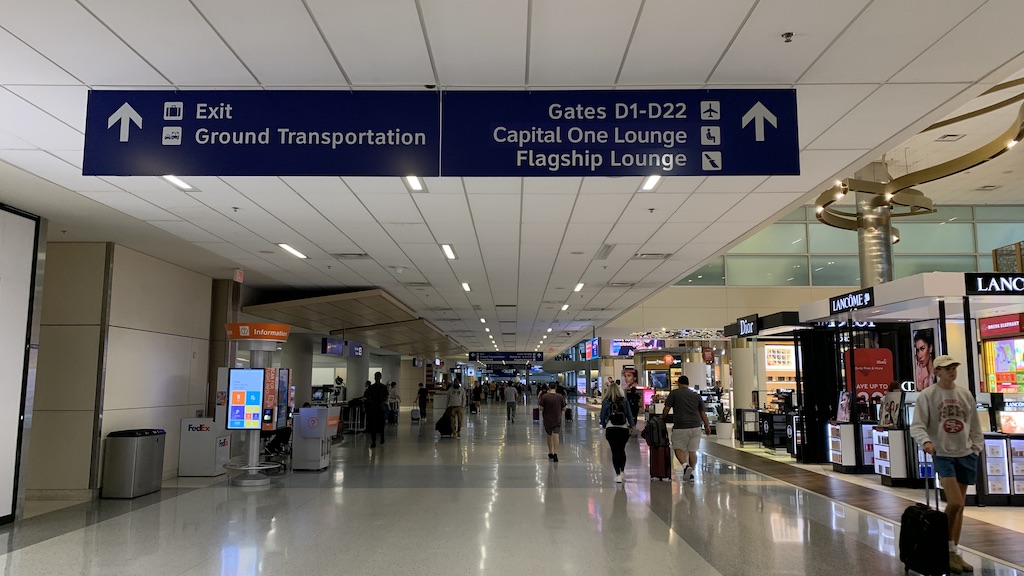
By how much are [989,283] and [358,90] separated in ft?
25.6

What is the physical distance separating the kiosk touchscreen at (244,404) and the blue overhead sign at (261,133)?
6.96 meters

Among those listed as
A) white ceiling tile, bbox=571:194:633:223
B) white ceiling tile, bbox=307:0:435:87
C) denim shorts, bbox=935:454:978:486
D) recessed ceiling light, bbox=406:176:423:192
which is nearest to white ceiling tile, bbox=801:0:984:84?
white ceiling tile, bbox=307:0:435:87

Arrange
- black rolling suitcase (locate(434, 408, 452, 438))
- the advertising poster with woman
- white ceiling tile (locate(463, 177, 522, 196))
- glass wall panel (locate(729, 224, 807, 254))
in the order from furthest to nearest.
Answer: glass wall panel (locate(729, 224, 807, 254)), black rolling suitcase (locate(434, 408, 452, 438)), the advertising poster with woman, white ceiling tile (locate(463, 177, 522, 196))

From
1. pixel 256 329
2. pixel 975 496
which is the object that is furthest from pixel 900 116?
pixel 256 329

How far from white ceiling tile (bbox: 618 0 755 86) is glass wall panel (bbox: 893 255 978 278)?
21.4 meters

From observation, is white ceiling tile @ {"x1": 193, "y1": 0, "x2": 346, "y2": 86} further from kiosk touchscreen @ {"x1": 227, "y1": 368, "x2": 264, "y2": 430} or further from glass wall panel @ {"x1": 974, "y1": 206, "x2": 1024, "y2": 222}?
glass wall panel @ {"x1": 974, "y1": 206, "x2": 1024, "y2": 222}

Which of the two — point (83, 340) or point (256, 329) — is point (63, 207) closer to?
point (83, 340)

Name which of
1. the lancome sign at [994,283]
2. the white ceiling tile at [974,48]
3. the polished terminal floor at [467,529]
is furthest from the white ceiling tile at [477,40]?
the lancome sign at [994,283]

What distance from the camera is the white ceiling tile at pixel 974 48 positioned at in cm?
356

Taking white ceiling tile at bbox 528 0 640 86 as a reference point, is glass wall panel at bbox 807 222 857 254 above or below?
above

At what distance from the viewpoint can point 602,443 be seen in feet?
52.5

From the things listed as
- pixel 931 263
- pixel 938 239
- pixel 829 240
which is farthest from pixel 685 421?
pixel 938 239

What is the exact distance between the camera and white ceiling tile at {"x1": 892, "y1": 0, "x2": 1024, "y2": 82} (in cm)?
356

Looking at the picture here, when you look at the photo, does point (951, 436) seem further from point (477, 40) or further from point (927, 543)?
point (477, 40)
